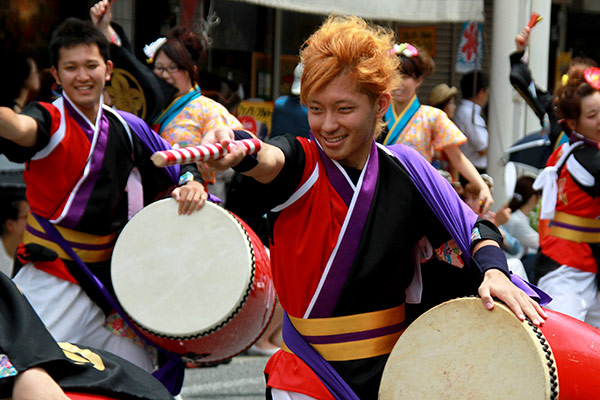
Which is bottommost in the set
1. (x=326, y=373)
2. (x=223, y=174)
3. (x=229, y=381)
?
(x=229, y=381)

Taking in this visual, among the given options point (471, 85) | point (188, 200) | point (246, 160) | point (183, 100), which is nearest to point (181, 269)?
point (188, 200)

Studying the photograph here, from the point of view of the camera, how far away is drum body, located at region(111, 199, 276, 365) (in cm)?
370

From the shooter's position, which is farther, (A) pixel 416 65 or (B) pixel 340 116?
(A) pixel 416 65

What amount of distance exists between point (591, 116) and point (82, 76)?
94.5 inches

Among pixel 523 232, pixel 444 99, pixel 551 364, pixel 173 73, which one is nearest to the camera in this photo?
pixel 551 364

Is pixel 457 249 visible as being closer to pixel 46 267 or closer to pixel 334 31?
pixel 334 31

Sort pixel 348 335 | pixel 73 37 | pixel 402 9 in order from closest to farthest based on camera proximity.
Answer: pixel 348 335, pixel 73 37, pixel 402 9

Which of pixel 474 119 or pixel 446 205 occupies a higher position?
pixel 446 205

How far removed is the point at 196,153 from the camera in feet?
6.59

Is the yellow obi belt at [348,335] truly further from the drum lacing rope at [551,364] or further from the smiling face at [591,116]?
the smiling face at [591,116]

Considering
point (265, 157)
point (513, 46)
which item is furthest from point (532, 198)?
point (265, 157)

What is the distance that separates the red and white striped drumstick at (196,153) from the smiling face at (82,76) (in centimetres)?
186

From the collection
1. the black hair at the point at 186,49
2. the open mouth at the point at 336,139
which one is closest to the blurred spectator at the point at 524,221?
the black hair at the point at 186,49

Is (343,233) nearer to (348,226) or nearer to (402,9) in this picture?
(348,226)
